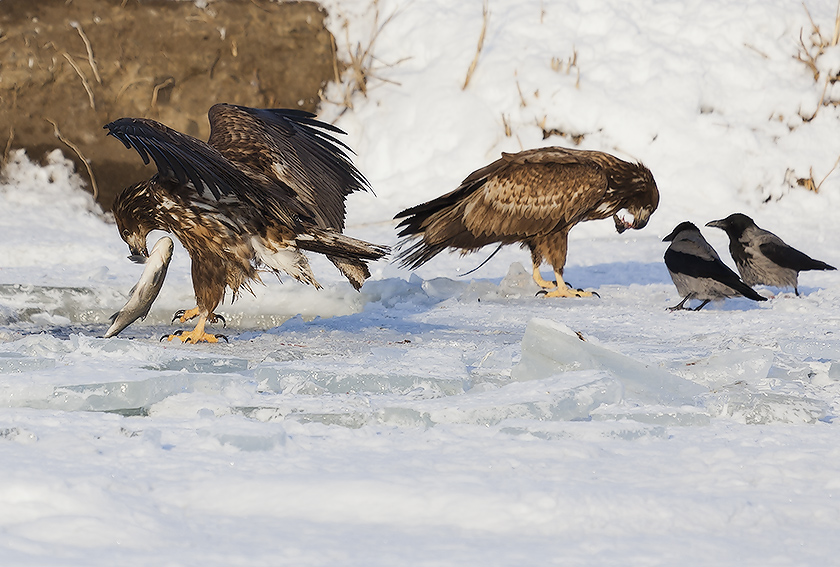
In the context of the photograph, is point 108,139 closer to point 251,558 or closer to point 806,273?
point 806,273

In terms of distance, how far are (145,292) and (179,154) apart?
105 cm

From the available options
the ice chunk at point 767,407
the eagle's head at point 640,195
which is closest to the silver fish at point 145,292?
the ice chunk at point 767,407

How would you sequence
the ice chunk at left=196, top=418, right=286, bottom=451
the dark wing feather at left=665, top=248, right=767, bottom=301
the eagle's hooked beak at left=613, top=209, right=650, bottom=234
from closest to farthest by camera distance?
the ice chunk at left=196, top=418, right=286, bottom=451 < the dark wing feather at left=665, top=248, right=767, bottom=301 < the eagle's hooked beak at left=613, top=209, right=650, bottom=234

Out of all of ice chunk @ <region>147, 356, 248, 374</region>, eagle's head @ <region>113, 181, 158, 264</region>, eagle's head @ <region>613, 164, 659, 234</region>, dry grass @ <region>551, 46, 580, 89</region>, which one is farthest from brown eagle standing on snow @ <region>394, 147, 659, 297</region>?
dry grass @ <region>551, 46, 580, 89</region>

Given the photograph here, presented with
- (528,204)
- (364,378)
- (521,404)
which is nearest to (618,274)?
(528,204)

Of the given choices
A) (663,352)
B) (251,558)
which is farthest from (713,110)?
(251,558)

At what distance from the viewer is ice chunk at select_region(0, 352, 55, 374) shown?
3.67 m

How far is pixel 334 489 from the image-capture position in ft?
7.61

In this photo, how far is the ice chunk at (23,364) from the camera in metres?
3.67

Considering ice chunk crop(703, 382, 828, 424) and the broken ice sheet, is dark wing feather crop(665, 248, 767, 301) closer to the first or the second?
the broken ice sheet

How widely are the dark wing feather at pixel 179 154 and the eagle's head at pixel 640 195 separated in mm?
3569

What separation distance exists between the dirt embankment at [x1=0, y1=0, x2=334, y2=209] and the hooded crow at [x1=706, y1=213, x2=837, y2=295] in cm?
589

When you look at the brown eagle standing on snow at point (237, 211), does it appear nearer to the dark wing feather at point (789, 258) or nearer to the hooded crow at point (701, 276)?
the hooded crow at point (701, 276)

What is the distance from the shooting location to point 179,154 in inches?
167
